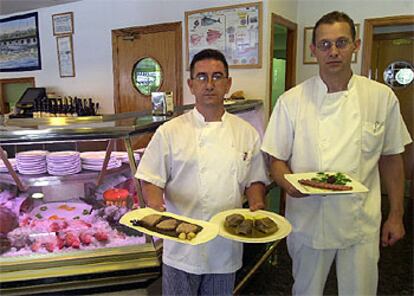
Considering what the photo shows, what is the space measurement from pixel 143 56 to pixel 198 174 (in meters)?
3.41

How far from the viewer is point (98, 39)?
4.77m

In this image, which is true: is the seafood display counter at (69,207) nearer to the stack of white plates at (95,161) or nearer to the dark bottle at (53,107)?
the stack of white plates at (95,161)

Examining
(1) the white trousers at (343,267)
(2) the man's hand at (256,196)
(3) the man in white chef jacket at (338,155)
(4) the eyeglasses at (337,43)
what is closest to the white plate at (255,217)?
(2) the man's hand at (256,196)

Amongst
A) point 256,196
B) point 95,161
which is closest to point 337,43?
point 256,196

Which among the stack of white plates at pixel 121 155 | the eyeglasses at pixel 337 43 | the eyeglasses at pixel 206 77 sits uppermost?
the eyeglasses at pixel 337 43

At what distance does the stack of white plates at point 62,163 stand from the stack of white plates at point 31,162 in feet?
0.10

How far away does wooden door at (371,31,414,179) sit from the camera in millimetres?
4355

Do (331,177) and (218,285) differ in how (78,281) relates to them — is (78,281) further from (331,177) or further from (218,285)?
(331,177)

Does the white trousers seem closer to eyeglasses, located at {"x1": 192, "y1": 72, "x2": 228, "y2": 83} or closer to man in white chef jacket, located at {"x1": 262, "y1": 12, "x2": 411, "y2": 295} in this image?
man in white chef jacket, located at {"x1": 262, "y1": 12, "x2": 411, "y2": 295}

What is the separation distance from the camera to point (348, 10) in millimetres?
3969

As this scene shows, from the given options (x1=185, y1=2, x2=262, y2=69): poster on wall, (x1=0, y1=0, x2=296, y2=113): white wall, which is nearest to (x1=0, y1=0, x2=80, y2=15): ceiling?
(x1=0, y1=0, x2=296, y2=113): white wall

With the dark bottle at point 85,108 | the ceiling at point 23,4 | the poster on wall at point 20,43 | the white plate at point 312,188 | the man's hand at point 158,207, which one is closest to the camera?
the white plate at point 312,188

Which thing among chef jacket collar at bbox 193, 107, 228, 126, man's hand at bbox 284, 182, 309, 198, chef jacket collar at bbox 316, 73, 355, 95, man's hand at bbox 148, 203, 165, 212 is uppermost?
chef jacket collar at bbox 316, 73, 355, 95

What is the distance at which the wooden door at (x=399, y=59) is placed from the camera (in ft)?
14.3
